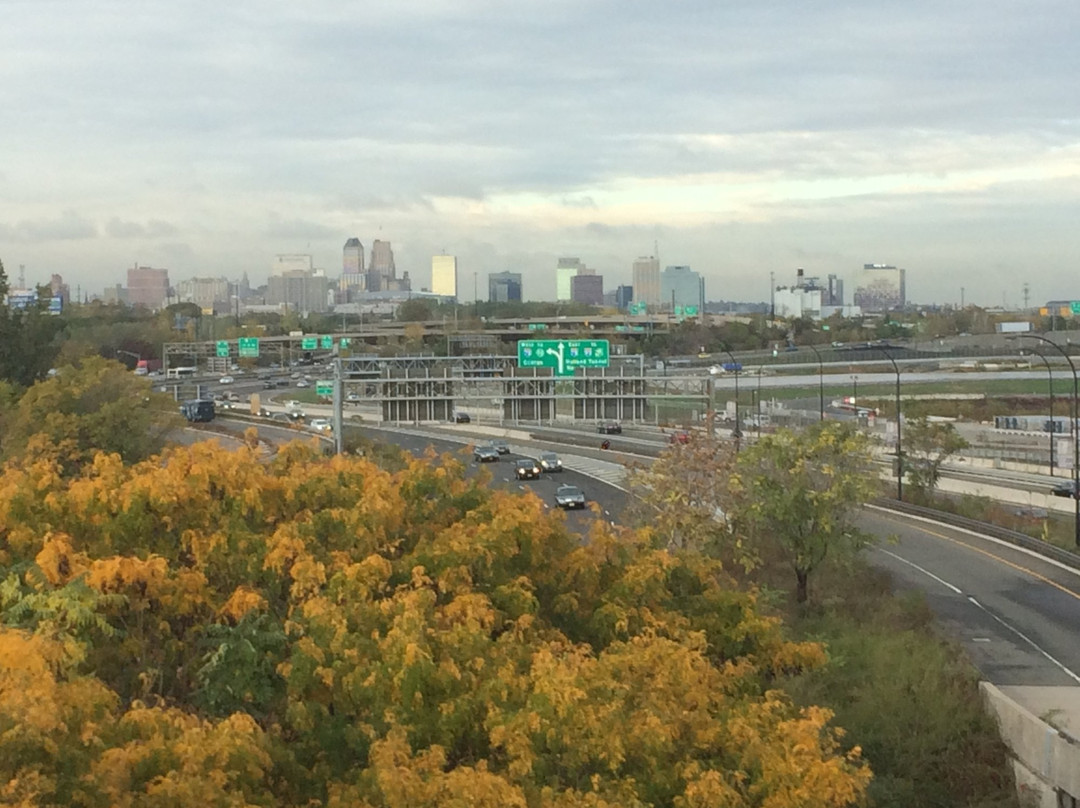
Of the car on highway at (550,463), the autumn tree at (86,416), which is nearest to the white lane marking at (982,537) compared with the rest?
the car on highway at (550,463)

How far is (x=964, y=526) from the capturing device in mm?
34656

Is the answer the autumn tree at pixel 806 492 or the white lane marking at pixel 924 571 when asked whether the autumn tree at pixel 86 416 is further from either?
the white lane marking at pixel 924 571

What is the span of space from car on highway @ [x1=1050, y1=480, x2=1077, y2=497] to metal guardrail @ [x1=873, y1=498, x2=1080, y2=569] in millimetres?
7623

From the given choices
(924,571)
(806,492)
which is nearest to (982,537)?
(924,571)

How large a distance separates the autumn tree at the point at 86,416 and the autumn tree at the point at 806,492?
735 inches

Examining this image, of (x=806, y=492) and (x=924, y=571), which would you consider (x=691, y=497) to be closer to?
(x=806, y=492)

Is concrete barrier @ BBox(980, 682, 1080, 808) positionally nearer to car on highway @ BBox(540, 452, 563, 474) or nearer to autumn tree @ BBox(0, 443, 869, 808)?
autumn tree @ BBox(0, 443, 869, 808)

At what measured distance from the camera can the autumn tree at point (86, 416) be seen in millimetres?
34781

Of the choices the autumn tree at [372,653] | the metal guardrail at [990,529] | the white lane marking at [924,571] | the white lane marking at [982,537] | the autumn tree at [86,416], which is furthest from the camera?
the autumn tree at [86,416]

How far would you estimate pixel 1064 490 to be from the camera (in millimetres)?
43594

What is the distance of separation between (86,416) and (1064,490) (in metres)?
34.0

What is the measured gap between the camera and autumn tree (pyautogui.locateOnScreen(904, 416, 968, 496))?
137 feet

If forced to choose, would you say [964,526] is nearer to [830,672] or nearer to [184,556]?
[830,672]

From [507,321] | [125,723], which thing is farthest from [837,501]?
[507,321]
